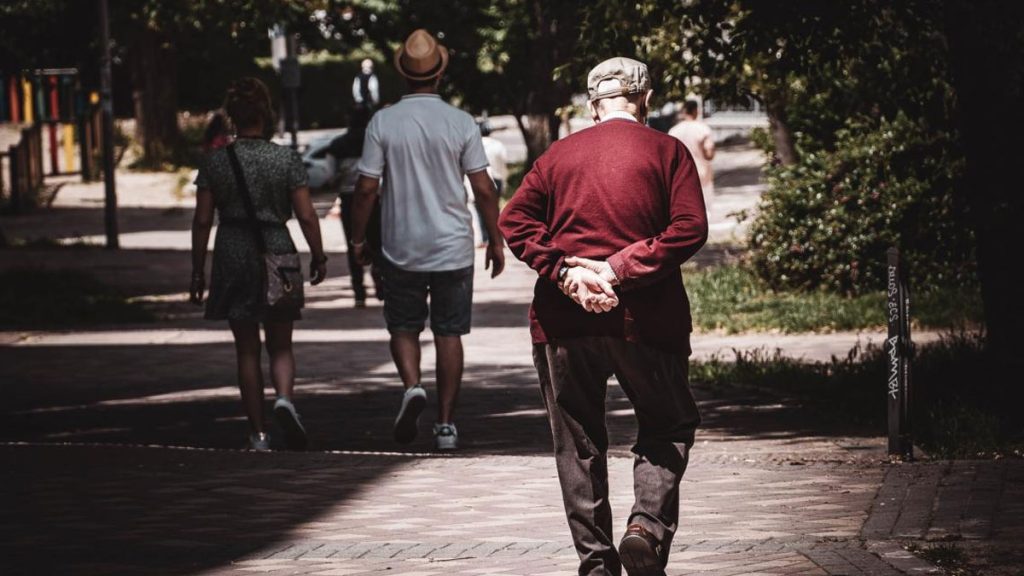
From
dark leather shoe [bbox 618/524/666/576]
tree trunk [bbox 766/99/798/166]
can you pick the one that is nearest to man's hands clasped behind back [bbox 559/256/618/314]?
dark leather shoe [bbox 618/524/666/576]

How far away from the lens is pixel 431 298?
8.60 metres

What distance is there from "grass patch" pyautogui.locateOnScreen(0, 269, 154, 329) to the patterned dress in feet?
23.6

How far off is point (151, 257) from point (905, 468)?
15.7 m

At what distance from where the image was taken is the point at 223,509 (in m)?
7.02

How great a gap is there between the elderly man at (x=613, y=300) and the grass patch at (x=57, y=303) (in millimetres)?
10713

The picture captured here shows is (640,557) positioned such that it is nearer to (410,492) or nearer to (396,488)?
(410,492)

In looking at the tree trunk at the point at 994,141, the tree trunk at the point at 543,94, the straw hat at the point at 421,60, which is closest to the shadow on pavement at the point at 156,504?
the straw hat at the point at 421,60

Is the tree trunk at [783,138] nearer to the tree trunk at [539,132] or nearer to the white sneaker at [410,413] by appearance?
the white sneaker at [410,413]

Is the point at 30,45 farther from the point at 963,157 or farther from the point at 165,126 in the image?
the point at 165,126

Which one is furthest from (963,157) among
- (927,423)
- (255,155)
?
(255,155)

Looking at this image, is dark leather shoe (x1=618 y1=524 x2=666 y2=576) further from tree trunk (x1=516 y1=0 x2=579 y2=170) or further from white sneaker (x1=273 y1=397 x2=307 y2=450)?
tree trunk (x1=516 y1=0 x2=579 y2=170)

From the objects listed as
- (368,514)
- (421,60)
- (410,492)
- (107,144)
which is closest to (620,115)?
(368,514)

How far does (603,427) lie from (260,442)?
355cm

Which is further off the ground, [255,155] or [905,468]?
[255,155]
